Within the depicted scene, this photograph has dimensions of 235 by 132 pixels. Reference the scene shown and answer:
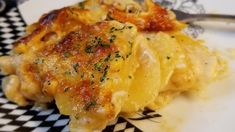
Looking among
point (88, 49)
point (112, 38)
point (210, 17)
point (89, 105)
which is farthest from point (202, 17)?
point (89, 105)

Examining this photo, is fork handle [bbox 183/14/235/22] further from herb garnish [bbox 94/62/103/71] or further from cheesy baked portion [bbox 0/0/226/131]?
herb garnish [bbox 94/62/103/71]

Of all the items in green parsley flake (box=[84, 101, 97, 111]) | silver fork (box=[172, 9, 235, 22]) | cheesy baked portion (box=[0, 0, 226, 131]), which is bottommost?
green parsley flake (box=[84, 101, 97, 111])

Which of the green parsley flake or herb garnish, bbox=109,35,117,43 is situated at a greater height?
herb garnish, bbox=109,35,117,43

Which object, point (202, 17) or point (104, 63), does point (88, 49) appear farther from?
point (202, 17)

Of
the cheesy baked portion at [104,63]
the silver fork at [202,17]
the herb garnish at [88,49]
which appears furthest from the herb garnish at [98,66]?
the silver fork at [202,17]

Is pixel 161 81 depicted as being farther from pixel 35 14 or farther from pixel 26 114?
pixel 35 14

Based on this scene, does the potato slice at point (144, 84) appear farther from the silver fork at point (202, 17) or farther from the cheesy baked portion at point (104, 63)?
the silver fork at point (202, 17)

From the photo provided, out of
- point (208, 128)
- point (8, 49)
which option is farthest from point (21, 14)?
point (208, 128)

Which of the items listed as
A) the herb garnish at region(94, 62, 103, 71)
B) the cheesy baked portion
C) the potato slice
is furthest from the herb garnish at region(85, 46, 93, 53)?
the potato slice
